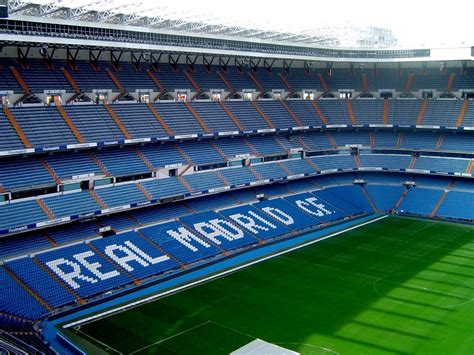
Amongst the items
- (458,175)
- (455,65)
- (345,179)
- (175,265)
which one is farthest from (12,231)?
(455,65)

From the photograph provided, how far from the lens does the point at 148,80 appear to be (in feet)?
153

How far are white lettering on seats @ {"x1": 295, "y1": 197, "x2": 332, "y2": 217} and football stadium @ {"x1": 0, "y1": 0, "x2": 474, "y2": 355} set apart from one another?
0.62 feet

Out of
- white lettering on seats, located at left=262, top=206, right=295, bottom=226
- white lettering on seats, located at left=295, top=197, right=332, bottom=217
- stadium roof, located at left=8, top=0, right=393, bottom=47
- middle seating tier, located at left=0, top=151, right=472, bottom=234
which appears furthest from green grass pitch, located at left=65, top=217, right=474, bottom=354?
stadium roof, located at left=8, top=0, right=393, bottom=47

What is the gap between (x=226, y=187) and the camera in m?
45.2

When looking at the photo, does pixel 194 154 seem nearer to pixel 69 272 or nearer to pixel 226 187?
pixel 226 187

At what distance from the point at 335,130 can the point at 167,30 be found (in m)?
24.7

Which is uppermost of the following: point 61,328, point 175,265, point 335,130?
point 335,130

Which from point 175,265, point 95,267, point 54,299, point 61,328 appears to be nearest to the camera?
point 61,328

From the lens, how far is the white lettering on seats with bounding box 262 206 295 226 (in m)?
46.6

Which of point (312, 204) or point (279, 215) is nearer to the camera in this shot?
point (279, 215)

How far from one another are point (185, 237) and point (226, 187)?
23.0 ft

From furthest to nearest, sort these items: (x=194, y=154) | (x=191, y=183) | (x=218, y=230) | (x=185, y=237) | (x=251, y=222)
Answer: (x=194, y=154) → (x=251, y=222) → (x=191, y=183) → (x=218, y=230) → (x=185, y=237)

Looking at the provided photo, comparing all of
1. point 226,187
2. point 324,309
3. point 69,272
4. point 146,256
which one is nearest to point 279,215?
point 226,187

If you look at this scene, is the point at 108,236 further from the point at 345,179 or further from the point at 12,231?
the point at 345,179
